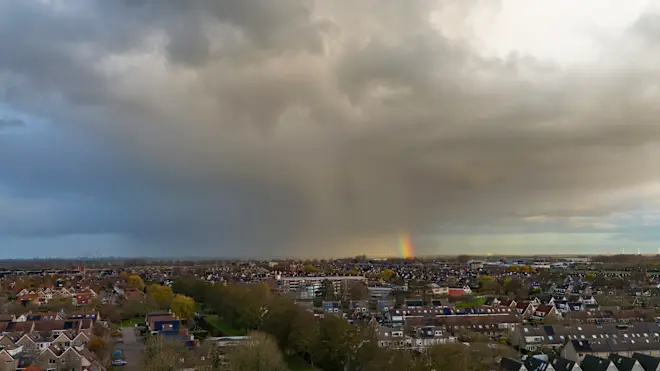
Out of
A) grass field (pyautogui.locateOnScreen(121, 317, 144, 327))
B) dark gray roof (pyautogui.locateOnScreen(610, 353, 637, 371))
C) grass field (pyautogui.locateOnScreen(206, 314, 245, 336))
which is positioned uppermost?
dark gray roof (pyautogui.locateOnScreen(610, 353, 637, 371))

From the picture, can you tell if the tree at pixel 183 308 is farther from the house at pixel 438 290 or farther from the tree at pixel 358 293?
the house at pixel 438 290

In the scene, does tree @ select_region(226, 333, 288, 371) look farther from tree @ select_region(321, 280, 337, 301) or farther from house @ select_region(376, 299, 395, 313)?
tree @ select_region(321, 280, 337, 301)

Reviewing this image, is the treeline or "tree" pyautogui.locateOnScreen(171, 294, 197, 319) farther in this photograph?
"tree" pyautogui.locateOnScreen(171, 294, 197, 319)

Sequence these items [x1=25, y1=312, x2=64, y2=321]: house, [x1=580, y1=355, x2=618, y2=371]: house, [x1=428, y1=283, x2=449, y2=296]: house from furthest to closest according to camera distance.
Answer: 1. [x1=428, y1=283, x2=449, y2=296]: house
2. [x1=25, y1=312, x2=64, y2=321]: house
3. [x1=580, y1=355, x2=618, y2=371]: house

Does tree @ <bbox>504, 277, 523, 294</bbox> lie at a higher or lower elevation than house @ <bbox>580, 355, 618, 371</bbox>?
higher

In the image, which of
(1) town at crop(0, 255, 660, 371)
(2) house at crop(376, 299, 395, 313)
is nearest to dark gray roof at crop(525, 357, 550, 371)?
(1) town at crop(0, 255, 660, 371)

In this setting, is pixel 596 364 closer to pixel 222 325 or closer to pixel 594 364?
pixel 594 364

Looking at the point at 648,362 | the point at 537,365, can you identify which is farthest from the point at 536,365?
the point at 648,362
